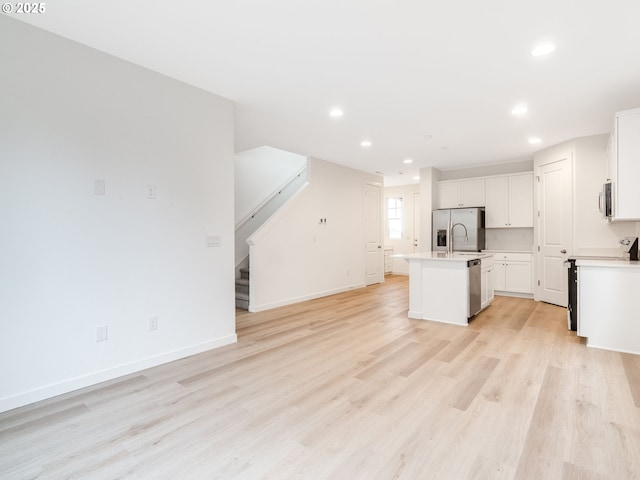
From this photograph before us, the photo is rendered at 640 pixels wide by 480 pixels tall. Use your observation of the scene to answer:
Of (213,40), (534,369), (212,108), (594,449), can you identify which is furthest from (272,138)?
(594,449)

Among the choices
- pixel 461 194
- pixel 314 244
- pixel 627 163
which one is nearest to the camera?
pixel 627 163

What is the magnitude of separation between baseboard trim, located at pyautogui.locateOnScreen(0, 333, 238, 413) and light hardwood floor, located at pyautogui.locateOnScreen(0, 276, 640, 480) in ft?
0.25

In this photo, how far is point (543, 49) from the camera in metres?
2.63

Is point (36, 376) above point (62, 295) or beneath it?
beneath

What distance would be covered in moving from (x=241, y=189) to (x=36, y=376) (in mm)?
5146

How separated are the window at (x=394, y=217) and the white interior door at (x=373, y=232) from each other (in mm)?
2087

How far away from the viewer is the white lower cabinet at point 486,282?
4.94 meters

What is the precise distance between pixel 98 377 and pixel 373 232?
246 inches

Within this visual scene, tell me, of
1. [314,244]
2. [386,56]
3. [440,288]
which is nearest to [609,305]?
[440,288]

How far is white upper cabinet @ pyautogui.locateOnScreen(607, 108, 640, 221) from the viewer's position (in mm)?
3254

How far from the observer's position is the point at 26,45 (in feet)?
7.61

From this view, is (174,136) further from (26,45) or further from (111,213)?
(26,45)

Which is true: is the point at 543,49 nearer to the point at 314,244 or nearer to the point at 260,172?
the point at 314,244

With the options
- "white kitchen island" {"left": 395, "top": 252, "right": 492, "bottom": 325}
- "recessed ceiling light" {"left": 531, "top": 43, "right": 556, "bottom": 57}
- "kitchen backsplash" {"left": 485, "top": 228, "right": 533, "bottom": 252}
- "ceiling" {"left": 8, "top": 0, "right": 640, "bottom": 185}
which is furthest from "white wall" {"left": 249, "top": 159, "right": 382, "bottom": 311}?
"recessed ceiling light" {"left": 531, "top": 43, "right": 556, "bottom": 57}
